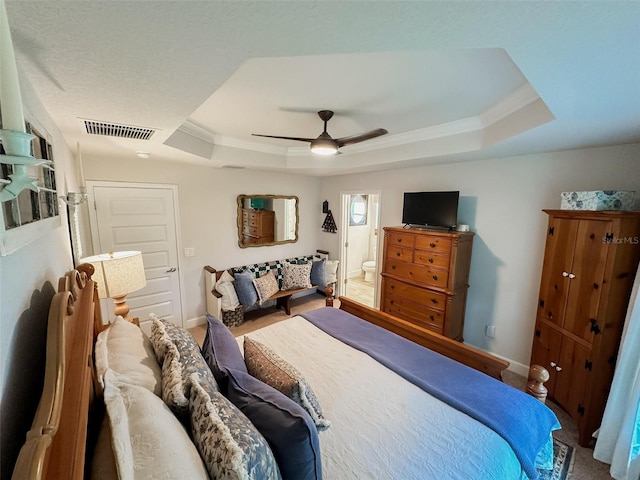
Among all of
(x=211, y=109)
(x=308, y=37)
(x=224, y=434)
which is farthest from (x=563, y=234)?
(x=211, y=109)

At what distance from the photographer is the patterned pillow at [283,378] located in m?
1.21

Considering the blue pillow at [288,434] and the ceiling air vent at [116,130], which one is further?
the ceiling air vent at [116,130]

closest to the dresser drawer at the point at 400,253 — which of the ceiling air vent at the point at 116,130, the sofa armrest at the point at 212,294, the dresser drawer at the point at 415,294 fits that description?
the dresser drawer at the point at 415,294

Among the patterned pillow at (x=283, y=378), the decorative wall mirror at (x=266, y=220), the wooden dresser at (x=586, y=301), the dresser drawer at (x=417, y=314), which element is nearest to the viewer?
the patterned pillow at (x=283, y=378)

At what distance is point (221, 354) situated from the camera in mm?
1479

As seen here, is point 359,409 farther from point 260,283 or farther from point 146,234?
point 146,234

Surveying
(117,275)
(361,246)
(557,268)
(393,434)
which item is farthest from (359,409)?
(361,246)

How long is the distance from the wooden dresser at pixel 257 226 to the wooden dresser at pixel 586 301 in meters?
3.52

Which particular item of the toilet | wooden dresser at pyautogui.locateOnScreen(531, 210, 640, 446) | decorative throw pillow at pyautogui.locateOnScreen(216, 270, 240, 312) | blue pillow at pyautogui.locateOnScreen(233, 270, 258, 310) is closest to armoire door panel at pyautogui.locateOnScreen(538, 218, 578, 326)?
wooden dresser at pyautogui.locateOnScreen(531, 210, 640, 446)

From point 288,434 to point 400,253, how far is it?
263 centimetres

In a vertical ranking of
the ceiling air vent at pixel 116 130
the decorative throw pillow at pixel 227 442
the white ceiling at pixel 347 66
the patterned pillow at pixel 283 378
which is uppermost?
the white ceiling at pixel 347 66

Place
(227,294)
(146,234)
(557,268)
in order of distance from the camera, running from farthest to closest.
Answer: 1. (227,294)
2. (146,234)
3. (557,268)

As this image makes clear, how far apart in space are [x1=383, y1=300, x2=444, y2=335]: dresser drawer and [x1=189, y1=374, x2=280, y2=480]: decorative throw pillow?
2.52 meters

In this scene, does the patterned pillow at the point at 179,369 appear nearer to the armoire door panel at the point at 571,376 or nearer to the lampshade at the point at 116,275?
the lampshade at the point at 116,275
